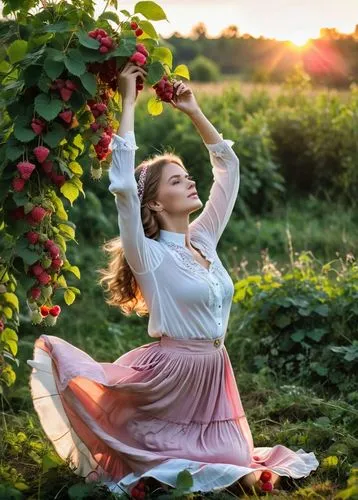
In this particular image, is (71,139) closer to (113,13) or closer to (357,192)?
(113,13)

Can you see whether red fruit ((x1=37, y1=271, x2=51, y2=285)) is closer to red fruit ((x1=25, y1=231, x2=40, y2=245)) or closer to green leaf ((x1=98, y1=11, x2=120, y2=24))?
red fruit ((x1=25, y1=231, x2=40, y2=245))

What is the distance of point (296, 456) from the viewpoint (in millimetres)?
4004

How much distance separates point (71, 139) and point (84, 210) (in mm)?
4730

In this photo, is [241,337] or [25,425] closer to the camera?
[25,425]

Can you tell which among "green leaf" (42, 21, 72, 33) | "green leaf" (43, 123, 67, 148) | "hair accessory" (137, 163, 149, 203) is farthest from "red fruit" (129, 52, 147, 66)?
"hair accessory" (137, 163, 149, 203)

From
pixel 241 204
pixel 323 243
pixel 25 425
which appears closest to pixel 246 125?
pixel 241 204

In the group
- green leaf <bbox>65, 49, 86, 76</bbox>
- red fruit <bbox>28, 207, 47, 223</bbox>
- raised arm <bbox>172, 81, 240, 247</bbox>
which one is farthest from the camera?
raised arm <bbox>172, 81, 240, 247</bbox>

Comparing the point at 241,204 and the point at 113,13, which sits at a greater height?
the point at 113,13

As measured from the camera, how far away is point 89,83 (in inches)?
138

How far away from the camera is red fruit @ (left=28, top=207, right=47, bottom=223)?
11.7 ft

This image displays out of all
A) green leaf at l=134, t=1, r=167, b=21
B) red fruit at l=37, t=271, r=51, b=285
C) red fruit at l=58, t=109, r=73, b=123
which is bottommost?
red fruit at l=37, t=271, r=51, b=285

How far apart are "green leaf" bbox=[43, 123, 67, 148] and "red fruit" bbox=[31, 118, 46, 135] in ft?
0.11

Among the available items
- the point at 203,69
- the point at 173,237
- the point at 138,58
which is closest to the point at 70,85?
the point at 138,58

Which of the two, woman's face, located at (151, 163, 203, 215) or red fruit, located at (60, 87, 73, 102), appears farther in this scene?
woman's face, located at (151, 163, 203, 215)
